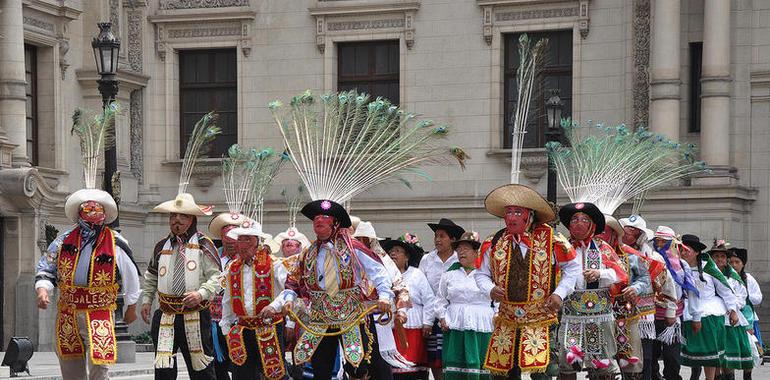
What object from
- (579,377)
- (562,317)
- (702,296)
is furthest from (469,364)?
(579,377)

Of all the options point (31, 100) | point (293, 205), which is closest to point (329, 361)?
point (293, 205)

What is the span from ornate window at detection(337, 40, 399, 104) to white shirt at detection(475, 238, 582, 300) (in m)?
20.4

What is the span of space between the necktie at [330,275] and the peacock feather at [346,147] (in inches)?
52.7

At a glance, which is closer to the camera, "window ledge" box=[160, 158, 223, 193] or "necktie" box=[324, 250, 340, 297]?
"necktie" box=[324, 250, 340, 297]

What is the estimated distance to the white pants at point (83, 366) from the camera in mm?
14570

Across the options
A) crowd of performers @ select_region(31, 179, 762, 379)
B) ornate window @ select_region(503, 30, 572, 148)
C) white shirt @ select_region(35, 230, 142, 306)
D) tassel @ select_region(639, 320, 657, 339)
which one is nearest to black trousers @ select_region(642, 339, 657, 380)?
tassel @ select_region(639, 320, 657, 339)

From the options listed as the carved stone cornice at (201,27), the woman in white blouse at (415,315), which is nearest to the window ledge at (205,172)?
the carved stone cornice at (201,27)

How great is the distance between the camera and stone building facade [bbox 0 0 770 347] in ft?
103

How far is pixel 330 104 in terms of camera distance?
1625 centimetres

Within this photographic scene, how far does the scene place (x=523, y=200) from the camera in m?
14.2

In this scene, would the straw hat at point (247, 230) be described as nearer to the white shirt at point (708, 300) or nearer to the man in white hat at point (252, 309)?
the man in white hat at point (252, 309)

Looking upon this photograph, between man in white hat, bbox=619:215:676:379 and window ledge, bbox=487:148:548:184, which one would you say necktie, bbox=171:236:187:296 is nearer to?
man in white hat, bbox=619:215:676:379

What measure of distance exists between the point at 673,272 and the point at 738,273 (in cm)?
343

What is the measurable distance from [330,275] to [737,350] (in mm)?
7843
